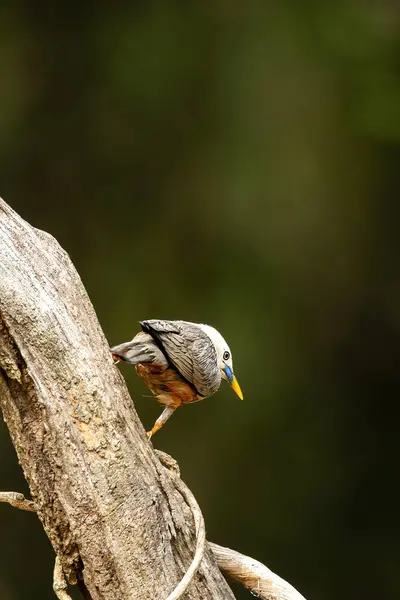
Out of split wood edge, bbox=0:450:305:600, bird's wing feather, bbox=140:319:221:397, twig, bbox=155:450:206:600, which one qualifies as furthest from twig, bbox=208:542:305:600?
bird's wing feather, bbox=140:319:221:397

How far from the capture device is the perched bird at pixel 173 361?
138 cm

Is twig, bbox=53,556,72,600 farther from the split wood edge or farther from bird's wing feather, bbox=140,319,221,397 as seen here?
bird's wing feather, bbox=140,319,221,397

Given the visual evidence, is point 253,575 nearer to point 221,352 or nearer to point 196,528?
point 196,528

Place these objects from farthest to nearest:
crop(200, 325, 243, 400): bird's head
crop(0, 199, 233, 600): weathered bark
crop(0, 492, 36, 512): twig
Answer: crop(200, 325, 243, 400): bird's head
crop(0, 492, 36, 512): twig
crop(0, 199, 233, 600): weathered bark

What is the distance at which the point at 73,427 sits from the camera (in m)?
1.20

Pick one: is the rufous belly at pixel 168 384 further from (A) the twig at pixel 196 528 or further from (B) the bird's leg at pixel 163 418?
(A) the twig at pixel 196 528

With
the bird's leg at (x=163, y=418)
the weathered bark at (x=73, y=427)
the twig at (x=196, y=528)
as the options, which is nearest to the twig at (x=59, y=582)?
the weathered bark at (x=73, y=427)

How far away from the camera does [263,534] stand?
387cm

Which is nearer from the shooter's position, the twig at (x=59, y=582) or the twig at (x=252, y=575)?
the twig at (x=59, y=582)

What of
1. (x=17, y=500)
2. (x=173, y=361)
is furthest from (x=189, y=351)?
(x=17, y=500)

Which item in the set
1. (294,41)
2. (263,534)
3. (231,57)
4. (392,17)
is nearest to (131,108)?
(231,57)

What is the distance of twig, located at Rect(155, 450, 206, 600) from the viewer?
122 cm

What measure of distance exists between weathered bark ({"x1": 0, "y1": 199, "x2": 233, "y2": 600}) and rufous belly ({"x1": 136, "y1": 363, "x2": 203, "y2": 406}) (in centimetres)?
18

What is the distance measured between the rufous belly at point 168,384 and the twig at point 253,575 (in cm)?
25
